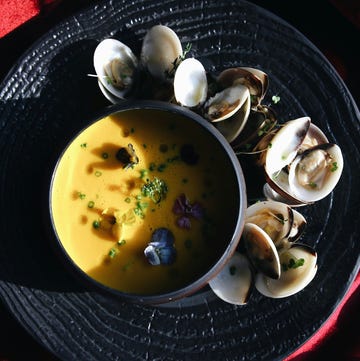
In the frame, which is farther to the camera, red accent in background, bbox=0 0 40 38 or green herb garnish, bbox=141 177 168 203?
red accent in background, bbox=0 0 40 38

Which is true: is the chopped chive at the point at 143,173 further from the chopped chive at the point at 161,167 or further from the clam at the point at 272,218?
the clam at the point at 272,218

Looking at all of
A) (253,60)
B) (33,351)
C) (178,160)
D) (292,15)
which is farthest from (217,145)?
(33,351)

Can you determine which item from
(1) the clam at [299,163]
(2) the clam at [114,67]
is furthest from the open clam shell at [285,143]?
(2) the clam at [114,67]

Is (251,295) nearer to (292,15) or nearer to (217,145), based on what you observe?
(217,145)

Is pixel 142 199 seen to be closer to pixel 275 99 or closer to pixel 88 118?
pixel 88 118

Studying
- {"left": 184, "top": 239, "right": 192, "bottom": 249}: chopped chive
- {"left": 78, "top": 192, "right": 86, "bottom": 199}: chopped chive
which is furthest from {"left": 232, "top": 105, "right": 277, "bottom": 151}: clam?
{"left": 78, "top": 192, "right": 86, "bottom": 199}: chopped chive

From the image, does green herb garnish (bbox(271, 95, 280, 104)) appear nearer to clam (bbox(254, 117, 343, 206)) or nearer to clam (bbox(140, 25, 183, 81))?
clam (bbox(254, 117, 343, 206))
